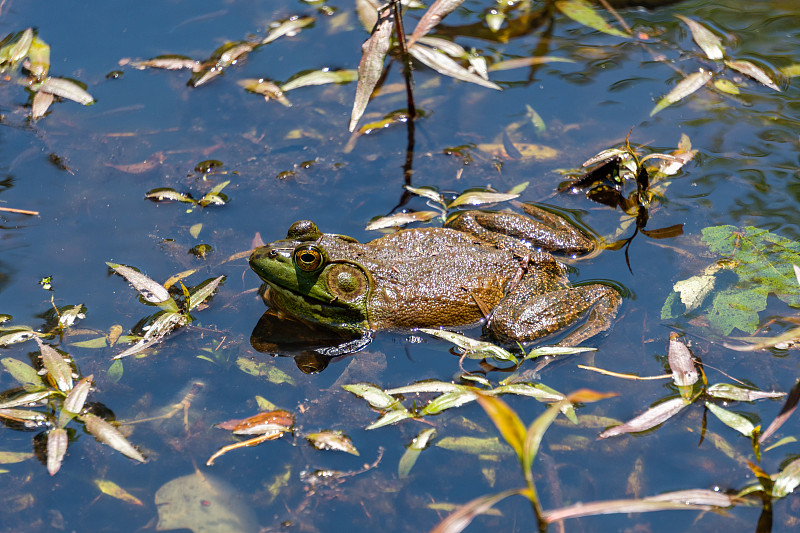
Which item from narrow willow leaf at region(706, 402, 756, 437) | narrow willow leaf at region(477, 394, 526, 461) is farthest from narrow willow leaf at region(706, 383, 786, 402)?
narrow willow leaf at region(477, 394, 526, 461)

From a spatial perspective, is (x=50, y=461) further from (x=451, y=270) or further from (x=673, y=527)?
(x=673, y=527)

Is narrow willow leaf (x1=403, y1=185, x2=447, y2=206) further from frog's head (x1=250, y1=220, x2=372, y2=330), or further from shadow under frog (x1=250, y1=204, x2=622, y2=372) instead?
frog's head (x1=250, y1=220, x2=372, y2=330)

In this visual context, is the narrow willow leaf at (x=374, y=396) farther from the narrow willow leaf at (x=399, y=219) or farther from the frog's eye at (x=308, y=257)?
the narrow willow leaf at (x=399, y=219)

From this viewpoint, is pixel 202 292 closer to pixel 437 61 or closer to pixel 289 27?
pixel 437 61

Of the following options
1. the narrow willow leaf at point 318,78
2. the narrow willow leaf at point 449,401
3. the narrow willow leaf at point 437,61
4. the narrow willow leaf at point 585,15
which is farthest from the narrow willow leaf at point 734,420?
the narrow willow leaf at point 585,15

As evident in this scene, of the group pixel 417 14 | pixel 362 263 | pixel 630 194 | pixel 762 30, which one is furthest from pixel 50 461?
pixel 762 30

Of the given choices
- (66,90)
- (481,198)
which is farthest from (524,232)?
(66,90)
